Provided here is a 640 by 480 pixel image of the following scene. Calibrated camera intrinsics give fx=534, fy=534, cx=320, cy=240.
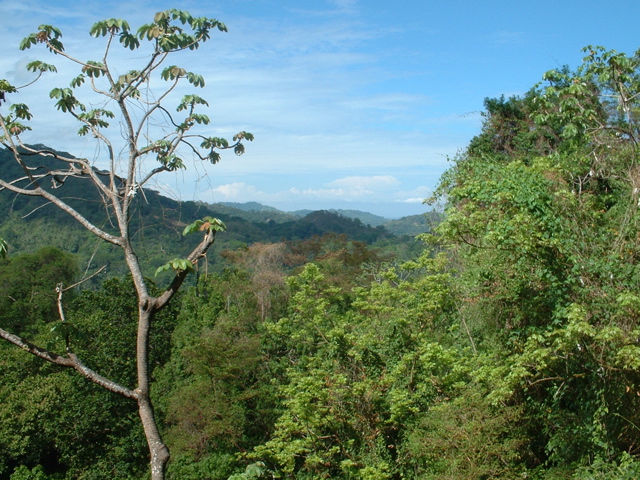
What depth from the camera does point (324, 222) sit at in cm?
9125

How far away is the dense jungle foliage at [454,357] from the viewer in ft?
23.2

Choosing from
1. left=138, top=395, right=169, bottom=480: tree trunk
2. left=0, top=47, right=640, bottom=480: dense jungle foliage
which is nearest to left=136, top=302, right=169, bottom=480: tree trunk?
left=138, top=395, right=169, bottom=480: tree trunk

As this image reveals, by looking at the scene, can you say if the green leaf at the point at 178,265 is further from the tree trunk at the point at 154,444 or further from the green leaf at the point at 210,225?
the tree trunk at the point at 154,444

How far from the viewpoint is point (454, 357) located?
9.98 metres

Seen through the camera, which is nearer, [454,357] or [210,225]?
[210,225]

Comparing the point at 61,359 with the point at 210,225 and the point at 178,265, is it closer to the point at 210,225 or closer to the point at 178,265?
the point at 178,265

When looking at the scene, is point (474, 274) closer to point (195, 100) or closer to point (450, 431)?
point (450, 431)

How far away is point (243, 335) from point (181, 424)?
4771 mm

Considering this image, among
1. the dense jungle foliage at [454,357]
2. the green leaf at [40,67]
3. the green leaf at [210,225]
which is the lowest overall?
the dense jungle foliage at [454,357]

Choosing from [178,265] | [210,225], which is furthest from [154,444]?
[210,225]

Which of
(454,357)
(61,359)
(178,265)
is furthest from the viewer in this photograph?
(454,357)

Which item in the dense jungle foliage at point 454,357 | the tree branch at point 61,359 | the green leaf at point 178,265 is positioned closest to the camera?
the green leaf at point 178,265

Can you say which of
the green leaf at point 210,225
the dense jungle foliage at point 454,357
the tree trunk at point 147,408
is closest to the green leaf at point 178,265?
the green leaf at point 210,225

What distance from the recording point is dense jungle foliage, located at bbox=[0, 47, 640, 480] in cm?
707
